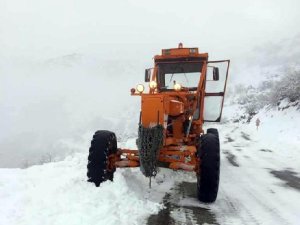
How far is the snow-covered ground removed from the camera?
19.5 ft

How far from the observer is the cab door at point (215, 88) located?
380 inches

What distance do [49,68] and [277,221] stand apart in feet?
552

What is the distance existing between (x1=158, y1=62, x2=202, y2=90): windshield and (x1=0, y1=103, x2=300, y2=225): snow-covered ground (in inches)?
84.2

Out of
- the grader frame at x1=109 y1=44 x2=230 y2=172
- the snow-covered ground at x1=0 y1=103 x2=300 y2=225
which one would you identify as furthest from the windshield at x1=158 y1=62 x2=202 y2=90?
the snow-covered ground at x1=0 y1=103 x2=300 y2=225

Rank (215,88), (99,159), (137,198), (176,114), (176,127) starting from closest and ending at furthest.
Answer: (137,198)
(99,159)
(176,114)
(176,127)
(215,88)

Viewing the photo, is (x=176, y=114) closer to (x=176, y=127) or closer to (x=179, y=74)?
(x=176, y=127)

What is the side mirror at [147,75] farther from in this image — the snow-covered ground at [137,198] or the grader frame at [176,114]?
the snow-covered ground at [137,198]

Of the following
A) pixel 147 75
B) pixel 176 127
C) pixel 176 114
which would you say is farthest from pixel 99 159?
pixel 147 75

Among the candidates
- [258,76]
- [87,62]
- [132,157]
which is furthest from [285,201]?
[87,62]

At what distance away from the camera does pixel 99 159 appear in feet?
25.3

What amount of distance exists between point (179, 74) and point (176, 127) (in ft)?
6.06

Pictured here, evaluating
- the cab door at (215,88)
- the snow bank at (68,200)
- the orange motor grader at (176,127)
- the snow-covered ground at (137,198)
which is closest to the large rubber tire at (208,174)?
the orange motor grader at (176,127)

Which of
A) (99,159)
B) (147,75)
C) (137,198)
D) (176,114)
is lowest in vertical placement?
(137,198)

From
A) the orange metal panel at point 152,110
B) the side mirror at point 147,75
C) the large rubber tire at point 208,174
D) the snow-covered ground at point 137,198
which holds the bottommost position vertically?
the snow-covered ground at point 137,198
